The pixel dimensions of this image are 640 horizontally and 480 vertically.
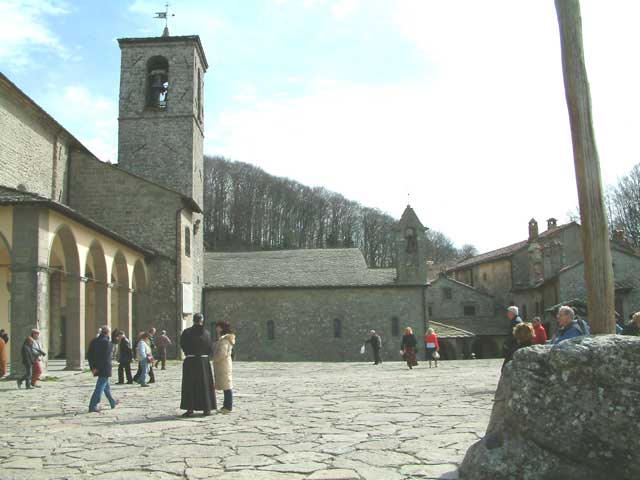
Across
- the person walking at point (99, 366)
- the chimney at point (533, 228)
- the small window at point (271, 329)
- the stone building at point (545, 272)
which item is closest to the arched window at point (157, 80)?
the small window at point (271, 329)

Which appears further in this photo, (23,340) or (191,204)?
(191,204)

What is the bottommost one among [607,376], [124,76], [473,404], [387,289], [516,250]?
[473,404]

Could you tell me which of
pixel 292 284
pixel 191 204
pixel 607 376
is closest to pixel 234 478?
pixel 607 376

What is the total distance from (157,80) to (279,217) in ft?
122

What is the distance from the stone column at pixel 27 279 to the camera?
15.6 meters

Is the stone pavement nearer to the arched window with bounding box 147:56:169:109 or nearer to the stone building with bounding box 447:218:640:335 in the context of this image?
the arched window with bounding box 147:56:169:109

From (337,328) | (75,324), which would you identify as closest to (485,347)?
(337,328)

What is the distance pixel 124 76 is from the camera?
30.9 m

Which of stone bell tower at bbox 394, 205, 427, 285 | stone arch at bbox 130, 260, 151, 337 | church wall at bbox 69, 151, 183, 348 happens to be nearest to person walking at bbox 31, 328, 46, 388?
stone arch at bbox 130, 260, 151, 337

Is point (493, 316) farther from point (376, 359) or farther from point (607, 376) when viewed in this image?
point (607, 376)

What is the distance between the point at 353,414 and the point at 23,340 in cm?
1008

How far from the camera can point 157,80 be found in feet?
103

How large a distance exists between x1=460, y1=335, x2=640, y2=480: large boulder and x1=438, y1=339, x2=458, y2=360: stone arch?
34946mm

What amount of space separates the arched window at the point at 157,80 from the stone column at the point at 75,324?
15.0m
